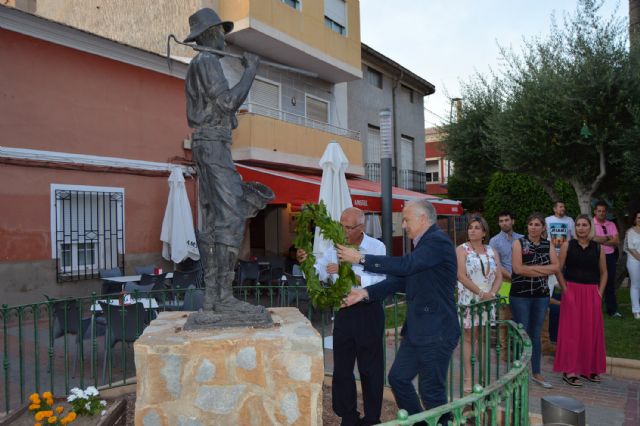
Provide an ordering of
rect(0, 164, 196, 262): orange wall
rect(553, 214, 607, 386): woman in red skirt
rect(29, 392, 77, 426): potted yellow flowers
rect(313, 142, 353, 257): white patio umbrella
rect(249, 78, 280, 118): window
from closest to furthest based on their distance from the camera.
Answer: rect(29, 392, 77, 426): potted yellow flowers → rect(553, 214, 607, 386): woman in red skirt → rect(313, 142, 353, 257): white patio umbrella → rect(0, 164, 196, 262): orange wall → rect(249, 78, 280, 118): window

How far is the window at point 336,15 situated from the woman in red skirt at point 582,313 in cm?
1240

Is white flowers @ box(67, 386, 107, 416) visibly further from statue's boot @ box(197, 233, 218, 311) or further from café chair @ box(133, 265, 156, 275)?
café chair @ box(133, 265, 156, 275)

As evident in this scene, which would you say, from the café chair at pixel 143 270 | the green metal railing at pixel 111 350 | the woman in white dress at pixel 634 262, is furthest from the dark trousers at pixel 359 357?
the café chair at pixel 143 270

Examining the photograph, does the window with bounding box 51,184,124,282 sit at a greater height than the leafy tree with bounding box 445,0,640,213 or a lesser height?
lesser

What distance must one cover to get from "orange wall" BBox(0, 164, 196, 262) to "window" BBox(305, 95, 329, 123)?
267 inches

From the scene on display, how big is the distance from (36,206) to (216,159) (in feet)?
23.2

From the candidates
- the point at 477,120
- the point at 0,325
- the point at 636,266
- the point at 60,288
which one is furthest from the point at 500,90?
the point at 0,325

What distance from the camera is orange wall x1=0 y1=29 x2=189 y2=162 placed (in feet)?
31.3

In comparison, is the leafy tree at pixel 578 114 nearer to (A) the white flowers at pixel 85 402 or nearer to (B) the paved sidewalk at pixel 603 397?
(B) the paved sidewalk at pixel 603 397

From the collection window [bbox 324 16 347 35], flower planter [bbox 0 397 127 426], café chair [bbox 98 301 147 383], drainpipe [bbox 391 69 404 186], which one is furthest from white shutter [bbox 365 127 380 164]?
flower planter [bbox 0 397 127 426]

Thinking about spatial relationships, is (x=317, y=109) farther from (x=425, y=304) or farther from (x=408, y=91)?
(x=425, y=304)

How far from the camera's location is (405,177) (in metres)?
21.5

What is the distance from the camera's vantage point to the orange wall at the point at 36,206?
9273 mm

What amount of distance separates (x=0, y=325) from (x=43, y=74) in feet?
15.4
